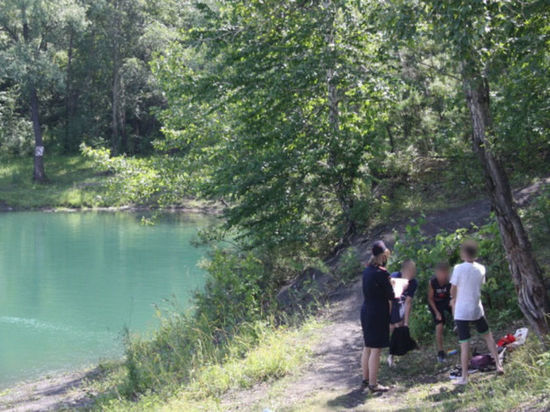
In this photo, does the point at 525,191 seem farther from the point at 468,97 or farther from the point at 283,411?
the point at 283,411

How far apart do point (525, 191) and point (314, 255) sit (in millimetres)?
4786

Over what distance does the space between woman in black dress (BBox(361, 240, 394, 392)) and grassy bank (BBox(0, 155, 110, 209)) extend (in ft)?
105

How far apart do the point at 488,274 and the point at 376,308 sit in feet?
8.98

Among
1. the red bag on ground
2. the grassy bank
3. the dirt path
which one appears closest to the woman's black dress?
the red bag on ground

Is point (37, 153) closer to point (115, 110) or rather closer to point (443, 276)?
point (115, 110)

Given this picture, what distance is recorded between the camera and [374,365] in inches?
279

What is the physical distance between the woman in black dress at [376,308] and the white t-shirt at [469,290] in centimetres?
72

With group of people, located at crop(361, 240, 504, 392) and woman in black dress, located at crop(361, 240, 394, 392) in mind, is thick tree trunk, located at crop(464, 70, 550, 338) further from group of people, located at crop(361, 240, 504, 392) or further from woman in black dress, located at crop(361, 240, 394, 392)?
woman in black dress, located at crop(361, 240, 394, 392)

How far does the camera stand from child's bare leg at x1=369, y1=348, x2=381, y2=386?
7060 millimetres

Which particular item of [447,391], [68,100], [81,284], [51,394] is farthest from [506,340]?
[68,100]

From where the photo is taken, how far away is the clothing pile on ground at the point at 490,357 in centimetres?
712

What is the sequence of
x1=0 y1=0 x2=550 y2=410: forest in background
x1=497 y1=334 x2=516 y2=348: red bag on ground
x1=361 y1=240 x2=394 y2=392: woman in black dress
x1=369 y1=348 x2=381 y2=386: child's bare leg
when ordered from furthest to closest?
x1=0 y1=0 x2=550 y2=410: forest in background < x1=497 y1=334 x2=516 y2=348: red bag on ground < x1=369 y1=348 x2=381 y2=386: child's bare leg < x1=361 y1=240 x2=394 y2=392: woman in black dress

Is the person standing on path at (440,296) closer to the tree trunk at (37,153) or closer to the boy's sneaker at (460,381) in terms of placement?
the boy's sneaker at (460,381)

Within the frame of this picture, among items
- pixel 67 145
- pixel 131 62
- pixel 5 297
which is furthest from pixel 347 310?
pixel 67 145
